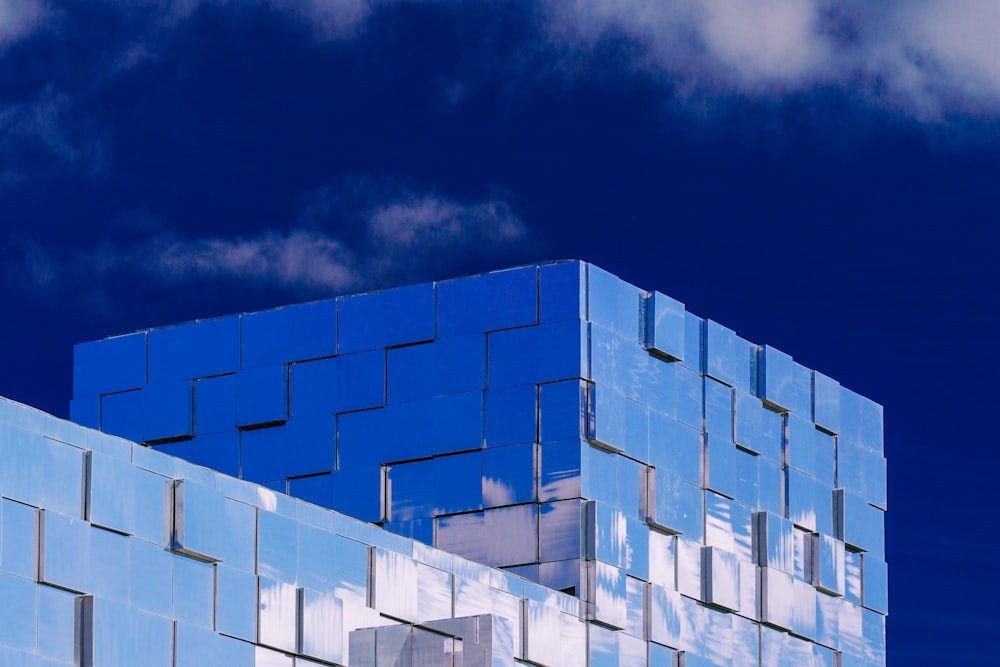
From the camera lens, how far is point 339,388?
218 feet

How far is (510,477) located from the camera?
A: 63.0 metres

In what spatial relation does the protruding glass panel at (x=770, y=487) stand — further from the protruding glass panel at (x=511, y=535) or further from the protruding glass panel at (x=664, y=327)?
the protruding glass panel at (x=511, y=535)

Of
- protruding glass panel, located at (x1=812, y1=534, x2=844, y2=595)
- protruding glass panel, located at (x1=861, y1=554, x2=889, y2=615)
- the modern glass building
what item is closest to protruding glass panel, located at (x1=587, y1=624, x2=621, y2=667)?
the modern glass building

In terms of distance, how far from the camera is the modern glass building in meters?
52.2

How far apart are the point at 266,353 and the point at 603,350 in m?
9.40

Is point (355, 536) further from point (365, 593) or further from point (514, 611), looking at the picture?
point (514, 611)

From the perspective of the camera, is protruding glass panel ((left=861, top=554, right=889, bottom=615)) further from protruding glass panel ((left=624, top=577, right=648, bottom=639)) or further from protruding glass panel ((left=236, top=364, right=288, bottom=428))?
protruding glass panel ((left=236, top=364, right=288, bottom=428))

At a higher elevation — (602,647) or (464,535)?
(464,535)

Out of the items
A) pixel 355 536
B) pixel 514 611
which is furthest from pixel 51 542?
pixel 514 611

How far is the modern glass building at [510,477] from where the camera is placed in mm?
52219

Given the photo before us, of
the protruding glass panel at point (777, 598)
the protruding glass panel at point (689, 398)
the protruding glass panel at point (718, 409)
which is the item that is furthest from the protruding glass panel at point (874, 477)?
the protruding glass panel at point (689, 398)

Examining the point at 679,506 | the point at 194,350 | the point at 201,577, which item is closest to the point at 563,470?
the point at 679,506

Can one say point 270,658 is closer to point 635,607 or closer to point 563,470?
point 563,470

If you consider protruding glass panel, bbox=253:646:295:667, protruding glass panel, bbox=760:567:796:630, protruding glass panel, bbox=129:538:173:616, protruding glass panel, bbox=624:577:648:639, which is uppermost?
protruding glass panel, bbox=760:567:796:630
